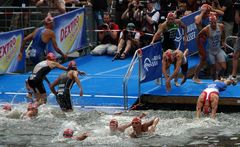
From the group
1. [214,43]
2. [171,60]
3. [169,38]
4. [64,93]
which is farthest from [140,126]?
[214,43]

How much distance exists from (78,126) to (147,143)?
2.06m

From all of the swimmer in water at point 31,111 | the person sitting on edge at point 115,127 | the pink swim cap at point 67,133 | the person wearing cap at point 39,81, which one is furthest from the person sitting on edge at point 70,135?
the person wearing cap at point 39,81

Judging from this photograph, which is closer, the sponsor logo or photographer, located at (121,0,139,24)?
the sponsor logo

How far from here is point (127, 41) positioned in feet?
78.5

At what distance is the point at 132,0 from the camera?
25.0 m

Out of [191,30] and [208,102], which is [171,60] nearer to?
[208,102]

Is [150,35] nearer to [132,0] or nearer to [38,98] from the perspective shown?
[132,0]

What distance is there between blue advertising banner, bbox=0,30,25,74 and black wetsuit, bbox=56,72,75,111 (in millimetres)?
3005

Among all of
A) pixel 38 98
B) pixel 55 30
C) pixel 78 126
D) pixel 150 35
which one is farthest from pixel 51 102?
pixel 150 35

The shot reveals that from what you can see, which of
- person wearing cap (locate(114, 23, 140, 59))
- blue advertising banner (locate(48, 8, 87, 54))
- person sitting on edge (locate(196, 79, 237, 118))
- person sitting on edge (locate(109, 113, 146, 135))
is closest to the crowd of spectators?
person wearing cap (locate(114, 23, 140, 59))

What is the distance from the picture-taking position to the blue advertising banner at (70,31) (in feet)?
76.3

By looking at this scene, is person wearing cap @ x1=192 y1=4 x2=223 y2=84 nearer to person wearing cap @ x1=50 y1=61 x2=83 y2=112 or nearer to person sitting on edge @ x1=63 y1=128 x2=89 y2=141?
person wearing cap @ x1=50 y1=61 x2=83 y2=112

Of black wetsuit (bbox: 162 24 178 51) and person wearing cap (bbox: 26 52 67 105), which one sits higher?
black wetsuit (bbox: 162 24 178 51)

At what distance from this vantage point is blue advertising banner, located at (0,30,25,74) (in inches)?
848
